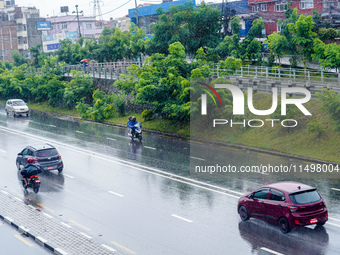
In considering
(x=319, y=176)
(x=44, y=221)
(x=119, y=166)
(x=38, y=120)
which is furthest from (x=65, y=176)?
(x=38, y=120)

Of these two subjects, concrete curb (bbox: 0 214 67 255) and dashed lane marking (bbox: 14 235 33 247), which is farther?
dashed lane marking (bbox: 14 235 33 247)

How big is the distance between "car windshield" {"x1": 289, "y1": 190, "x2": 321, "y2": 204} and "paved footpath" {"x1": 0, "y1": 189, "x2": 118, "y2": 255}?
584 centimetres

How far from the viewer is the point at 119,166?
2538cm

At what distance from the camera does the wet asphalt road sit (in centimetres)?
1437

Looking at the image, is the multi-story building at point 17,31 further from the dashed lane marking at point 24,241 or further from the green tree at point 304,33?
the dashed lane marking at point 24,241

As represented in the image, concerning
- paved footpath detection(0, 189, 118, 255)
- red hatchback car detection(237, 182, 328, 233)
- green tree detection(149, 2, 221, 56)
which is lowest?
paved footpath detection(0, 189, 118, 255)

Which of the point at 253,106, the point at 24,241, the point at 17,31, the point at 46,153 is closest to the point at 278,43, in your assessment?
the point at 253,106

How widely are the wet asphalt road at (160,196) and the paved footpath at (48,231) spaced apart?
49 cm

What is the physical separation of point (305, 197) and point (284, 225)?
3.66 ft

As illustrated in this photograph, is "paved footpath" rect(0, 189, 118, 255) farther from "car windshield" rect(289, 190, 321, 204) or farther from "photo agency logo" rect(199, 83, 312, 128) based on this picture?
"photo agency logo" rect(199, 83, 312, 128)

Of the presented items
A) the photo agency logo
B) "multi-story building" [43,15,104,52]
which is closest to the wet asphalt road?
the photo agency logo

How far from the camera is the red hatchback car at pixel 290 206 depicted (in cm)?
1441

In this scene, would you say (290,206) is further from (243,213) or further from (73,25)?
(73,25)

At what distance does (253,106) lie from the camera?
32.5m
